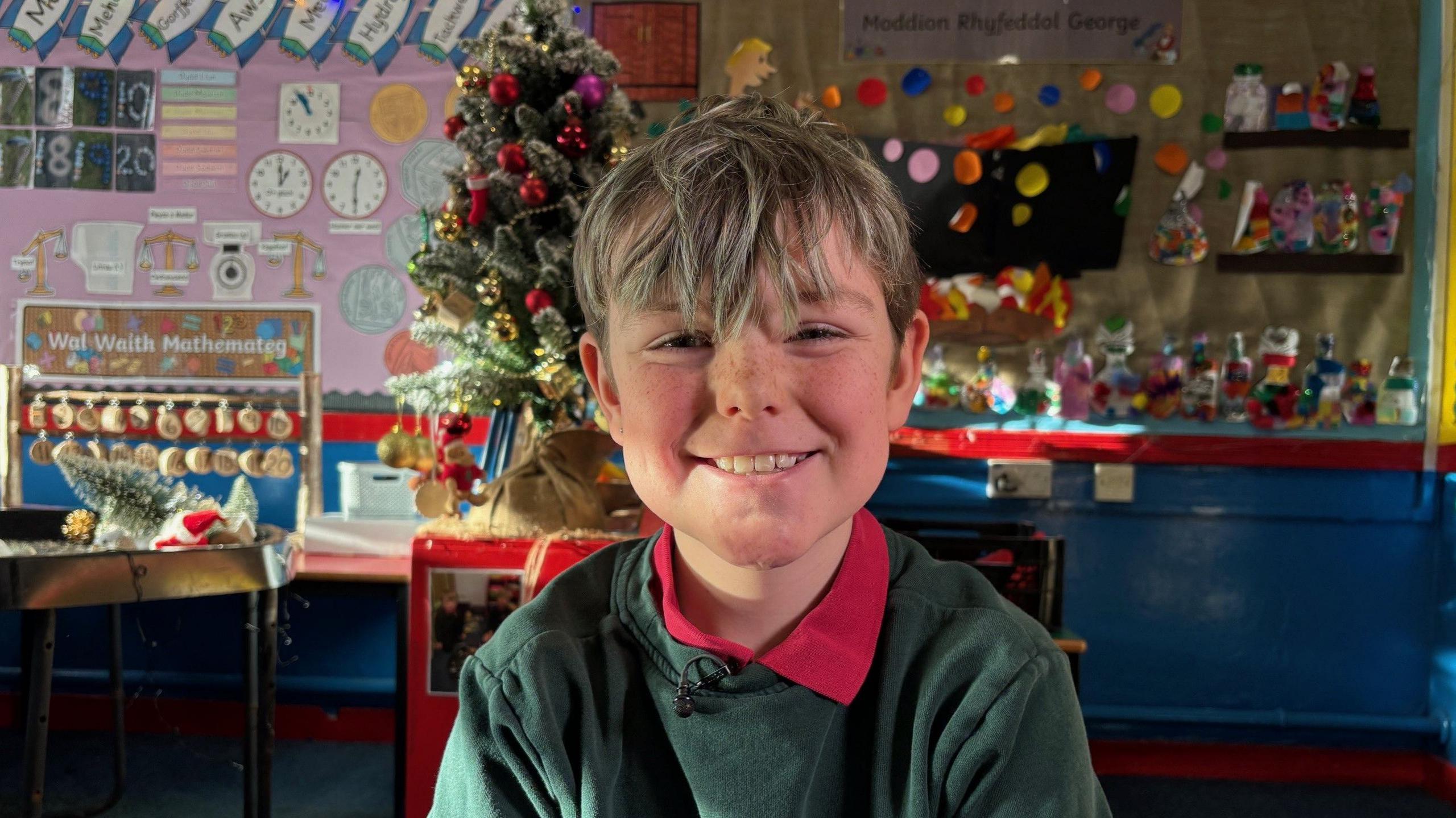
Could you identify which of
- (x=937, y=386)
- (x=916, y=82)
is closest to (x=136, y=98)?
(x=916, y=82)

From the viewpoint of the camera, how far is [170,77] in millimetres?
2936

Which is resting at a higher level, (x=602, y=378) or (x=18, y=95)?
(x=18, y=95)

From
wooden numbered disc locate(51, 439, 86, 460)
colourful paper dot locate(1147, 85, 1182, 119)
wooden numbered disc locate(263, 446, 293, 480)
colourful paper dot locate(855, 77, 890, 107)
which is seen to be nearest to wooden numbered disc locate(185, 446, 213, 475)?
wooden numbered disc locate(263, 446, 293, 480)

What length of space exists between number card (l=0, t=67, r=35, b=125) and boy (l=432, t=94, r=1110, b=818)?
9.36ft

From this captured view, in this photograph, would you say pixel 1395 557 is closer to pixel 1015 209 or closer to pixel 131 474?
pixel 1015 209

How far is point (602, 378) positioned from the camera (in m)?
0.93

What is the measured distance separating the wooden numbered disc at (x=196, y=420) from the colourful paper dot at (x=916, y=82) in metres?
2.14

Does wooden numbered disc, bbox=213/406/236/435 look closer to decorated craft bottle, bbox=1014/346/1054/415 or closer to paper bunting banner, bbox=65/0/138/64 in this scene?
paper bunting banner, bbox=65/0/138/64

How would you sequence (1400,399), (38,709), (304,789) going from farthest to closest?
(1400,399) < (304,789) < (38,709)

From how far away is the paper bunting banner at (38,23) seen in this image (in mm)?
2938

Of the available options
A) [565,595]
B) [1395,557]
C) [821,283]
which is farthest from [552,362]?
[1395,557]

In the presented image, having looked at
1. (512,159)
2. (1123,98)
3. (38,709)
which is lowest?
(38,709)

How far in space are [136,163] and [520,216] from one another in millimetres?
1532

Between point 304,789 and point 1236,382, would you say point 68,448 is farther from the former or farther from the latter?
point 1236,382
